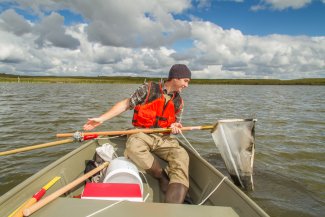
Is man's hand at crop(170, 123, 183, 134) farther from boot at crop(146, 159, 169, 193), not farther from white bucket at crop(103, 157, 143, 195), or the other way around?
white bucket at crop(103, 157, 143, 195)

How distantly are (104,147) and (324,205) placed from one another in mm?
4734

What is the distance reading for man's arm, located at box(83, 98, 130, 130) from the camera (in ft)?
17.0

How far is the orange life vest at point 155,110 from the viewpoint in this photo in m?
5.38

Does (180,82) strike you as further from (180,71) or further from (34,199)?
(34,199)

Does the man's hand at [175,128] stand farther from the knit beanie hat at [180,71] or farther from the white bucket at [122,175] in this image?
the white bucket at [122,175]

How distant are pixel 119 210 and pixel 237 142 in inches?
143

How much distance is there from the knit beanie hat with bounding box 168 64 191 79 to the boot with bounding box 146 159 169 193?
159 centimetres

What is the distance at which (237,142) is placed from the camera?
19.3ft

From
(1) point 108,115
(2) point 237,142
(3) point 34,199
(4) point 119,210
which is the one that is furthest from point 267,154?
(3) point 34,199

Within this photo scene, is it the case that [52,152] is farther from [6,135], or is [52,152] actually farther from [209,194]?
[209,194]

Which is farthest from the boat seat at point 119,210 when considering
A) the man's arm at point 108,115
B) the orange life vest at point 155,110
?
the orange life vest at point 155,110

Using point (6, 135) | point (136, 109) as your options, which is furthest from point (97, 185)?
point (6, 135)

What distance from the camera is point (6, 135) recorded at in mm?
11305

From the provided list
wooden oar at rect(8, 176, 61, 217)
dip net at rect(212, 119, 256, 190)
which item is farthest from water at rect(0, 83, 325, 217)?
wooden oar at rect(8, 176, 61, 217)
